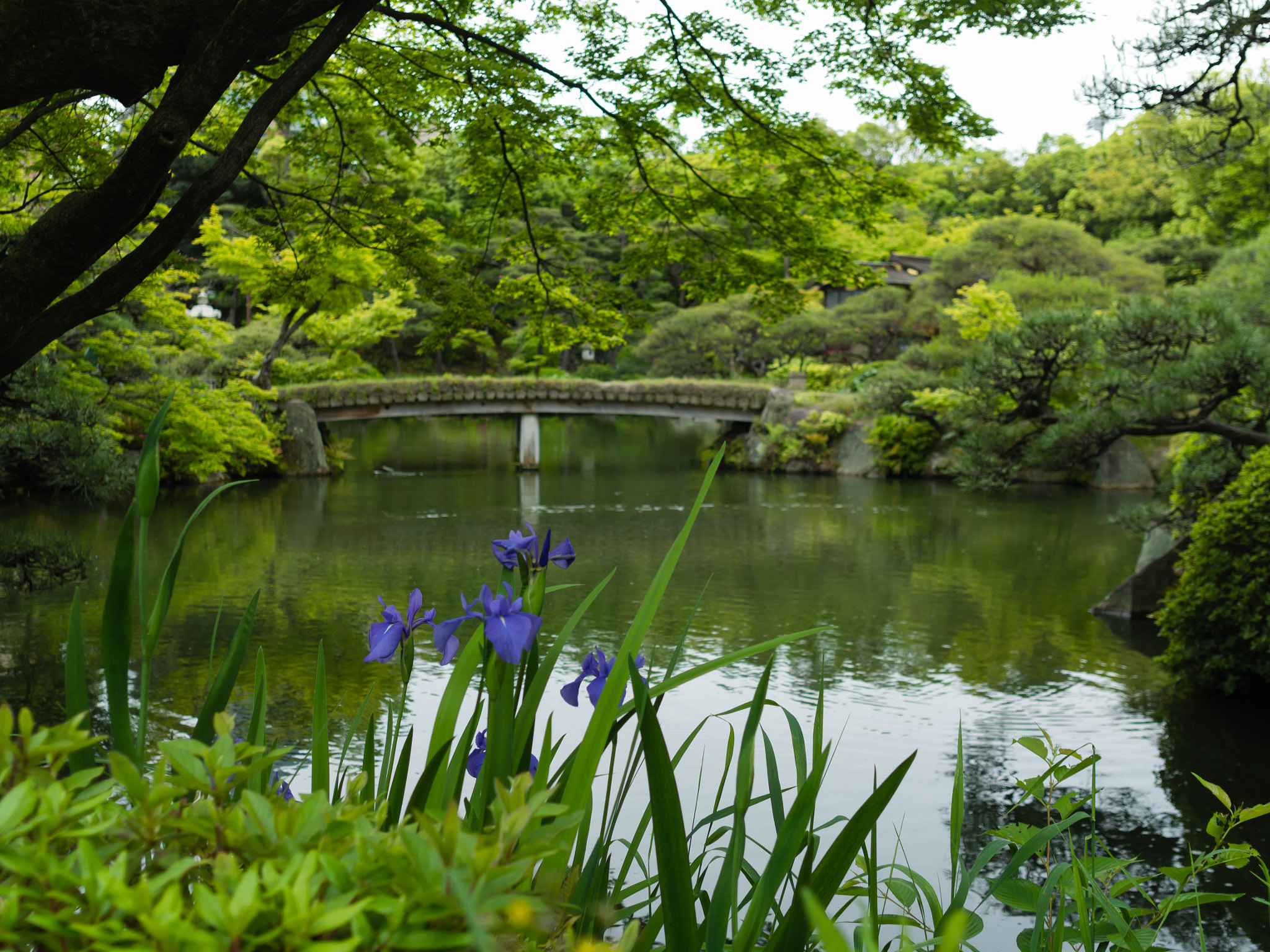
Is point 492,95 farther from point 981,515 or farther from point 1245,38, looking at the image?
point 981,515

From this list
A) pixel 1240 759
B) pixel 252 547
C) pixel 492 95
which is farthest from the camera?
pixel 252 547

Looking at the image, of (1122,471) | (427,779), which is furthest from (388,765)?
(1122,471)

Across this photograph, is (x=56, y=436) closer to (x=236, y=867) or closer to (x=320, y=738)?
(x=320, y=738)

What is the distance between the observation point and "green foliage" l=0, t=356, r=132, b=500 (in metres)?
5.37

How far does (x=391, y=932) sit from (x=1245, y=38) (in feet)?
20.6

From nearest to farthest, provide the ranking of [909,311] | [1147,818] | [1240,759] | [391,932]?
[391,932] → [1147,818] → [1240,759] → [909,311]

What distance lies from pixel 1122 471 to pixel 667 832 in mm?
17255

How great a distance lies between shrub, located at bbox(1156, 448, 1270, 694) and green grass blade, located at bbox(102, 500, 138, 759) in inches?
191

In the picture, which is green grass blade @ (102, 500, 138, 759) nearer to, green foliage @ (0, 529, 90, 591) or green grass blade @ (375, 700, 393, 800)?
green grass blade @ (375, 700, 393, 800)

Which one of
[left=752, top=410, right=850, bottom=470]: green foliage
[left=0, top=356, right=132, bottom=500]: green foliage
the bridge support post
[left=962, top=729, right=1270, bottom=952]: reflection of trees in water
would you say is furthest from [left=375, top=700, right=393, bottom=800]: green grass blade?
the bridge support post

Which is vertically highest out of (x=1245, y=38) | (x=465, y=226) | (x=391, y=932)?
(x=1245, y=38)

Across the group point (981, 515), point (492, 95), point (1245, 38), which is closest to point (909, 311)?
point (981, 515)

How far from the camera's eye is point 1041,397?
6.96 m

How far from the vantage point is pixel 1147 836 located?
3.44 meters
